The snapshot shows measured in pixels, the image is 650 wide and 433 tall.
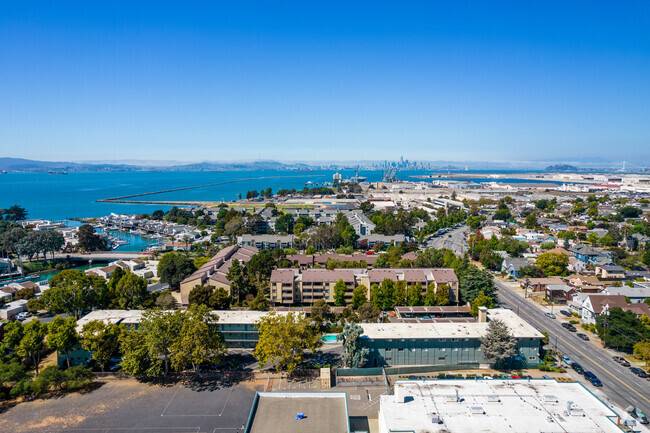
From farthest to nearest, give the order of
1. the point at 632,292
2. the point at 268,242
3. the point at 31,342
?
1. the point at 268,242
2. the point at 632,292
3. the point at 31,342

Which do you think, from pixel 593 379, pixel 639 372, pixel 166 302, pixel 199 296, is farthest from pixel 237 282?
pixel 639 372

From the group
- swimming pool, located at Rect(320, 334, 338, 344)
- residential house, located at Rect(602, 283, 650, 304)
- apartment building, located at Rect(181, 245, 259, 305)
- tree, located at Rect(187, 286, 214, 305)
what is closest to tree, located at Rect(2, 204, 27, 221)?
apartment building, located at Rect(181, 245, 259, 305)

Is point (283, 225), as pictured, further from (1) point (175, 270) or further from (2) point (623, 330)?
(2) point (623, 330)

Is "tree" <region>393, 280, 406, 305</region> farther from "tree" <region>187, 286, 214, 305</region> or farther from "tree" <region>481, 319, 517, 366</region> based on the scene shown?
"tree" <region>187, 286, 214, 305</region>

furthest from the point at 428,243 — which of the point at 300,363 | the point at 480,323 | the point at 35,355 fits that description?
the point at 35,355

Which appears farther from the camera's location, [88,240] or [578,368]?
[88,240]

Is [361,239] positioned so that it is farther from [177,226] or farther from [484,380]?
[484,380]

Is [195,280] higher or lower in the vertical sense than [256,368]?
higher
